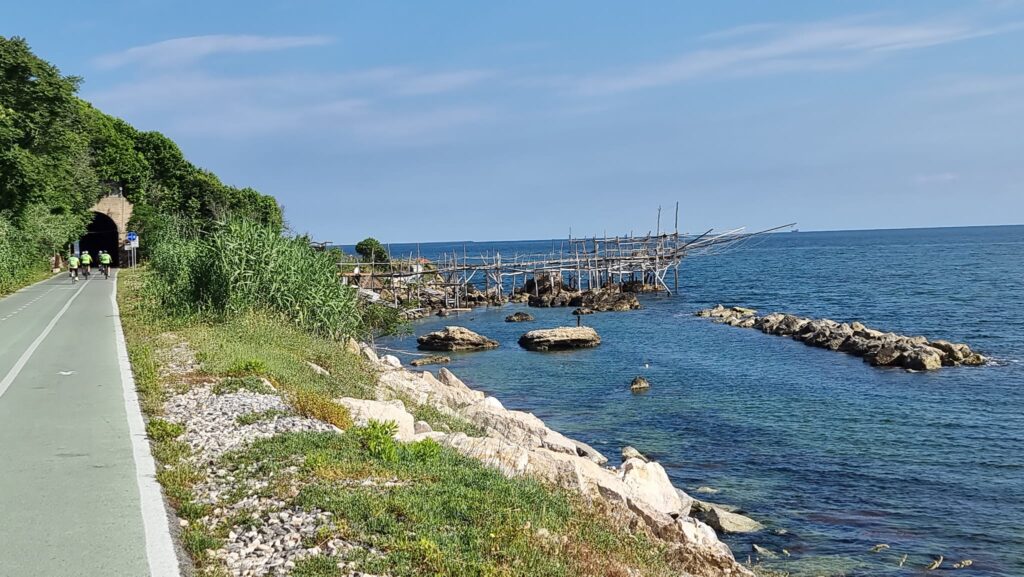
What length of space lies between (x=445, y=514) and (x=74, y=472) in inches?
158

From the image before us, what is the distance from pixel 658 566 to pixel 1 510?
550 cm

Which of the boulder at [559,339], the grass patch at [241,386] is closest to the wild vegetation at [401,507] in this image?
the grass patch at [241,386]

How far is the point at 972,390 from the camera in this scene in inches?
1006

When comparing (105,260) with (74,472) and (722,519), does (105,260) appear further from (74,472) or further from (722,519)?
(74,472)

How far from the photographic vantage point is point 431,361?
3325cm

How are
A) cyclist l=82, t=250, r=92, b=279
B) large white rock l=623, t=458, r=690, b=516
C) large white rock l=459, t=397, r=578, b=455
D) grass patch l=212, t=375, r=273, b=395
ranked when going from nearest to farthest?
grass patch l=212, t=375, r=273, b=395 < large white rock l=623, t=458, r=690, b=516 < large white rock l=459, t=397, r=578, b=455 < cyclist l=82, t=250, r=92, b=279

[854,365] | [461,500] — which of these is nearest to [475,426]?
[461,500]

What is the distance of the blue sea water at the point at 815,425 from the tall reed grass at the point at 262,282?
6571 mm

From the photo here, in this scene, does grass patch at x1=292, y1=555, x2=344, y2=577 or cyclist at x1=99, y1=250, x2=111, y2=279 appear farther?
cyclist at x1=99, y1=250, x2=111, y2=279

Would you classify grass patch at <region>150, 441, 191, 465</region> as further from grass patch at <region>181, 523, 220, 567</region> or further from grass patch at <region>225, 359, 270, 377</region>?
grass patch at <region>225, 359, 270, 377</region>

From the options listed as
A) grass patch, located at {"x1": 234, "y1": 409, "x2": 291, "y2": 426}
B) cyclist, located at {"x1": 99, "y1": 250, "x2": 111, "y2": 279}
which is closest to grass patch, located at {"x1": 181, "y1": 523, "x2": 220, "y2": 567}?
grass patch, located at {"x1": 234, "y1": 409, "x2": 291, "y2": 426}

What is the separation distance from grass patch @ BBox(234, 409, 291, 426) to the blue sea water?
7271 mm

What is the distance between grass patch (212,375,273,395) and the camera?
37.9 ft

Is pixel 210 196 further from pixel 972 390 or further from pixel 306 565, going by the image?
pixel 306 565
